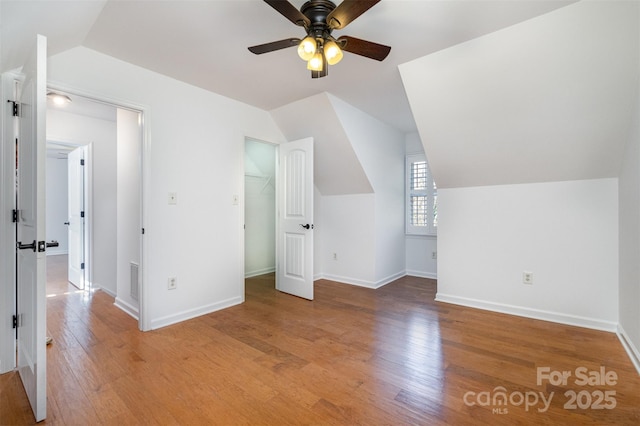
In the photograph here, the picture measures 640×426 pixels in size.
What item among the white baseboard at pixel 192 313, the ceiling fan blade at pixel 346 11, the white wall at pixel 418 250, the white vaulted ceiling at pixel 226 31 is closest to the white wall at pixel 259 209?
the white baseboard at pixel 192 313

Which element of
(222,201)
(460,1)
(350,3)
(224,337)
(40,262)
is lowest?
(224,337)

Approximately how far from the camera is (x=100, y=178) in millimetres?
3811

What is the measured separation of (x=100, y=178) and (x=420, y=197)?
4725 millimetres

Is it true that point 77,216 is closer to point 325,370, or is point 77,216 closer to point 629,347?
point 325,370

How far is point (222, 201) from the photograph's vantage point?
3258mm

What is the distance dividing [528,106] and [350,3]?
6.28ft

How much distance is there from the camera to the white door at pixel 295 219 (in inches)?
141

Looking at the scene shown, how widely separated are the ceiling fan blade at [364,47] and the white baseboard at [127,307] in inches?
123

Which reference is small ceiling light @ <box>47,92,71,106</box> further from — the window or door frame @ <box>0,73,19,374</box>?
the window

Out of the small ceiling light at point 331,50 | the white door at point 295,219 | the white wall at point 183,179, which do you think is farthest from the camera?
the white door at point 295,219

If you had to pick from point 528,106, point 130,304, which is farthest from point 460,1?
point 130,304

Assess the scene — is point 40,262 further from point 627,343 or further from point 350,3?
point 627,343

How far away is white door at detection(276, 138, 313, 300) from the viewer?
357 cm

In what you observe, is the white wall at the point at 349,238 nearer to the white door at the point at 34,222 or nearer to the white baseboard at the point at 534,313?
the white baseboard at the point at 534,313
